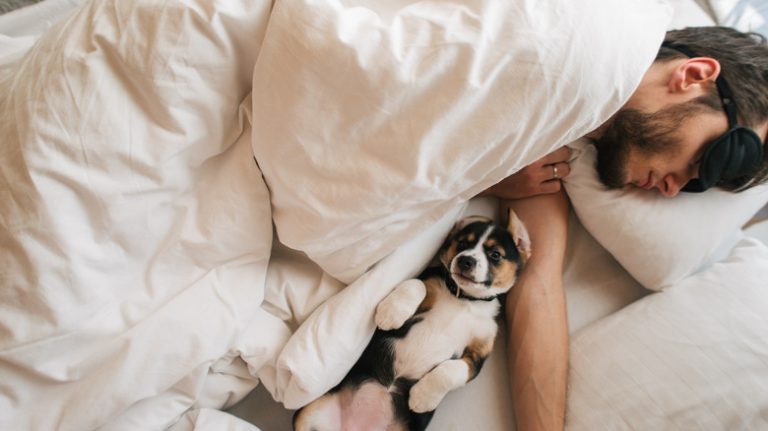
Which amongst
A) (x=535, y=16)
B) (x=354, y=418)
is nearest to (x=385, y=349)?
(x=354, y=418)

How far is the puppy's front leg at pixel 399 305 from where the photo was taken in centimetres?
93

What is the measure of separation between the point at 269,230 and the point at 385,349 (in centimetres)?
37

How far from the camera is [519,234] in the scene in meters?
1.05

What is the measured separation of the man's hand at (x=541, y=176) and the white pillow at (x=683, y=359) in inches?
13.1

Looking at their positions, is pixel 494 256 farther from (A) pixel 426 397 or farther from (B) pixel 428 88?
(B) pixel 428 88

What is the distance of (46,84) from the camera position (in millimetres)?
703

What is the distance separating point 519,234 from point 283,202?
1.80 feet

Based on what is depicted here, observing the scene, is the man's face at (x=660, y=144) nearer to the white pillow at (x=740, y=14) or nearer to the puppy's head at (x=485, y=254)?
the puppy's head at (x=485, y=254)

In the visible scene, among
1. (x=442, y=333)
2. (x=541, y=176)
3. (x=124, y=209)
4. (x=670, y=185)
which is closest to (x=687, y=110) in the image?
(x=670, y=185)

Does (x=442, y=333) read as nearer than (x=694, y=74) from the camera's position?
No

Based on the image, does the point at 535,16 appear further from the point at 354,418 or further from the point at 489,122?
the point at 354,418

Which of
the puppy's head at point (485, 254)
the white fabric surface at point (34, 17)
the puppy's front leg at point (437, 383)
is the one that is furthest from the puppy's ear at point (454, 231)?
the white fabric surface at point (34, 17)

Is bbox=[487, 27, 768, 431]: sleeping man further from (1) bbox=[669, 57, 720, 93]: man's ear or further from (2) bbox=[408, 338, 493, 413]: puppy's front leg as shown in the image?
(2) bbox=[408, 338, 493, 413]: puppy's front leg

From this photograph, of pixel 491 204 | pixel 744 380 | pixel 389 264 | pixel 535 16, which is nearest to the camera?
pixel 535 16
